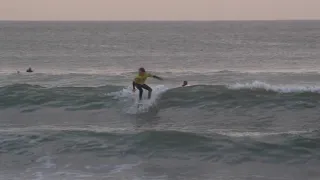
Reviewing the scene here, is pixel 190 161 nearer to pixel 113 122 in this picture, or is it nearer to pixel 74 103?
pixel 113 122

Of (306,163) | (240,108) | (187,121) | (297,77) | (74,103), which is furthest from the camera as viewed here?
(297,77)

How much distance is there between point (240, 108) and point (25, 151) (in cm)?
978

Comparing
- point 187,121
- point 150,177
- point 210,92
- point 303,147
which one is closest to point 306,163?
point 303,147

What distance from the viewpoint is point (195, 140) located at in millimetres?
16344

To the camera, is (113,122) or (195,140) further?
(113,122)

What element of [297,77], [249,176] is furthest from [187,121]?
[297,77]

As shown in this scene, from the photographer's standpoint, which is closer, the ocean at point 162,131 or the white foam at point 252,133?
the ocean at point 162,131

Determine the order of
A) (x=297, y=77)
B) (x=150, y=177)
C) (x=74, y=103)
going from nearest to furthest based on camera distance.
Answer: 1. (x=150, y=177)
2. (x=74, y=103)
3. (x=297, y=77)

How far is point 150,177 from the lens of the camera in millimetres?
13047

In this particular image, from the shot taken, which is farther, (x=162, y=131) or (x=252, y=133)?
(x=252, y=133)

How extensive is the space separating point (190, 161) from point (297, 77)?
20.4 meters

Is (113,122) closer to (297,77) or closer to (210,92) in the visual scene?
(210,92)

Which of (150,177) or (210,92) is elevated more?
(210,92)

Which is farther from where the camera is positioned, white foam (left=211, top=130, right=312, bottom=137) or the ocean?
white foam (left=211, top=130, right=312, bottom=137)
